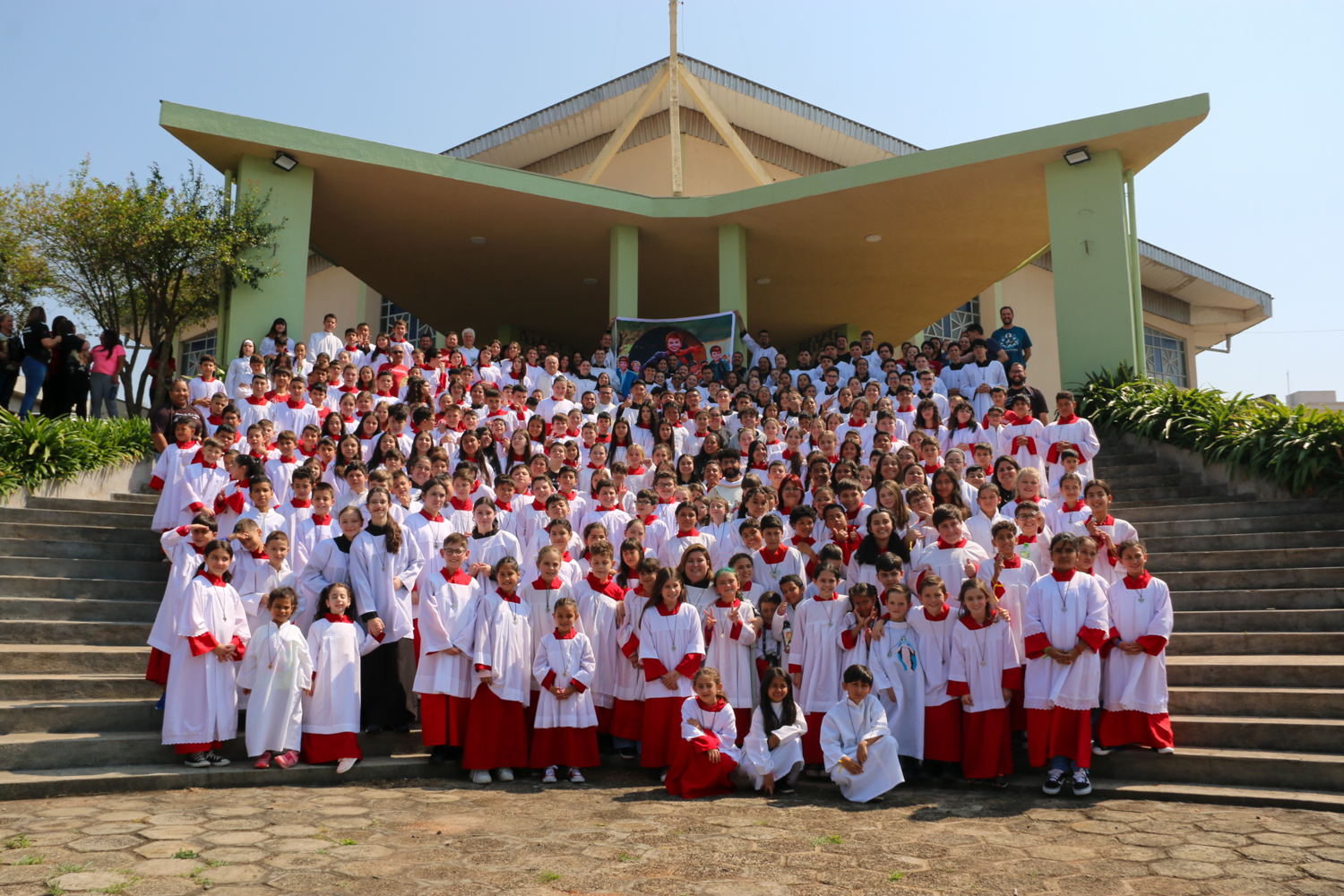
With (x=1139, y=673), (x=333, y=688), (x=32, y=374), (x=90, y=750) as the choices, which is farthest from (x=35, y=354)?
(x=1139, y=673)

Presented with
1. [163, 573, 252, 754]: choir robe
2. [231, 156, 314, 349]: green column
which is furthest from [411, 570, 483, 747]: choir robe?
[231, 156, 314, 349]: green column

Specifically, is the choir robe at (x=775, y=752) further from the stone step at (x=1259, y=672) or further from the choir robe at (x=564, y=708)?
the stone step at (x=1259, y=672)

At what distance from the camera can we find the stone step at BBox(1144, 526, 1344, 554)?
26.8 feet

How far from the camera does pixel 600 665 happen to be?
23.2 ft

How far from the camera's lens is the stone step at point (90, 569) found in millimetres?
7980

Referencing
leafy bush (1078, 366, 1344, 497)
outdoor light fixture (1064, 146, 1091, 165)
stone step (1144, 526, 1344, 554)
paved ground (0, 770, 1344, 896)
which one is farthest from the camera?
outdoor light fixture (1064, 146, 1091, 165)

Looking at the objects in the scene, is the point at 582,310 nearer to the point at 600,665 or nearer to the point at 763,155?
the point at 763,155

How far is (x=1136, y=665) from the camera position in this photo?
605cm

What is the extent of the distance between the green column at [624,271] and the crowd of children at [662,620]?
716cm

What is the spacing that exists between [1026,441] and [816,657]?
14.7ft

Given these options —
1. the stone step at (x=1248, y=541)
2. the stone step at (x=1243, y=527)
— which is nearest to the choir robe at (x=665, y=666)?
the stone step at (x=1248, y=541)

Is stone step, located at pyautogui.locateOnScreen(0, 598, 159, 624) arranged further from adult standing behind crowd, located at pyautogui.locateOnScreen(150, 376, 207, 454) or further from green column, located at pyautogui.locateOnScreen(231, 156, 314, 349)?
green column, located at pyautogui.locateOnScreen(231, 156, 314, 349)

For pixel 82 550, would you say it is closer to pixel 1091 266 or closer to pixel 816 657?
pixel 816 657

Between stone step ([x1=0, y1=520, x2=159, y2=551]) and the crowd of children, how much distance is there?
56cm
